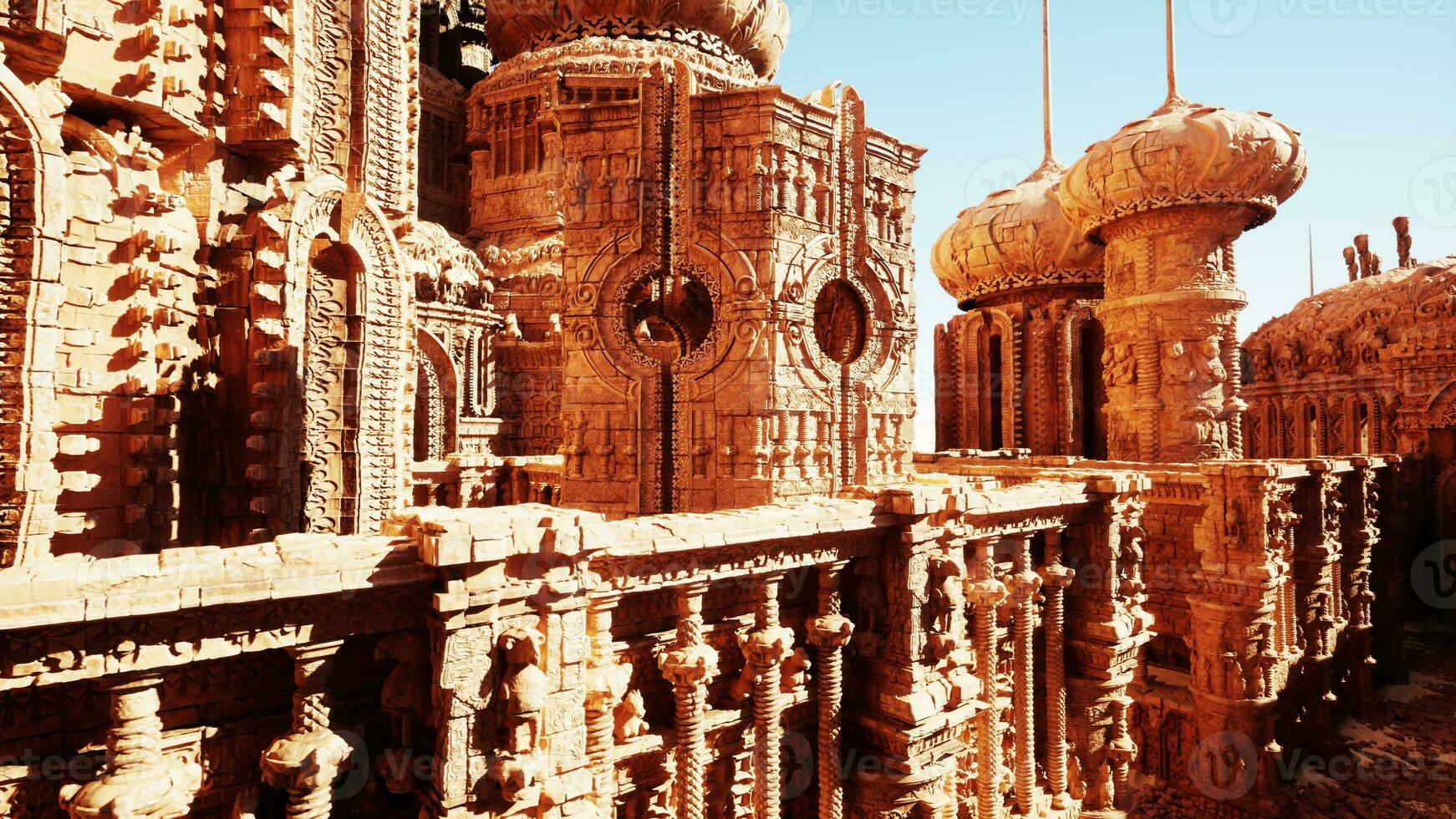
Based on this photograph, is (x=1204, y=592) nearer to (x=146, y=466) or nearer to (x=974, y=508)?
(x=974, y=508)

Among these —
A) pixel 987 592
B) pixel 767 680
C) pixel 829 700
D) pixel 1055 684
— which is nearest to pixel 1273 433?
pixel 1055 684

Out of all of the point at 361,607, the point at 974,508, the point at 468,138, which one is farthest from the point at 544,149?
the point at 361,607

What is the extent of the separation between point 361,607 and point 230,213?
492cm

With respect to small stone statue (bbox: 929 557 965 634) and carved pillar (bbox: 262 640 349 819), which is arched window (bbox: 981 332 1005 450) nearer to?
Result: small stone statue (bbox: 929 557 965 634)

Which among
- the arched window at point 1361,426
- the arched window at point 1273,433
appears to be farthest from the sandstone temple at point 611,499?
the arched window at point 1273,433

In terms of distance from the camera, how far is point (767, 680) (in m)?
6.62

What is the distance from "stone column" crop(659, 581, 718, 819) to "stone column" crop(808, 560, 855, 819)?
1.40 metres

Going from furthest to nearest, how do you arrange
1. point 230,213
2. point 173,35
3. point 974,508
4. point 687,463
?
point 687,463 < point 974,508 < point 230,213 < point 173,35

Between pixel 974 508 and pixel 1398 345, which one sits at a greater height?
pixel 1398 345

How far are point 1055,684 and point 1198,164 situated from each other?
1273 cm

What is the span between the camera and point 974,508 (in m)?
8.18

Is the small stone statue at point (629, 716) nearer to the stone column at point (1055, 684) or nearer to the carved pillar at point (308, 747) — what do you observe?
the carved pillar at point (308, 747)

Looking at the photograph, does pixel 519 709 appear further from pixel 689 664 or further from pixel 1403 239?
pixel 1403 239

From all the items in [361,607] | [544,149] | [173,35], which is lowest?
[361,607]
